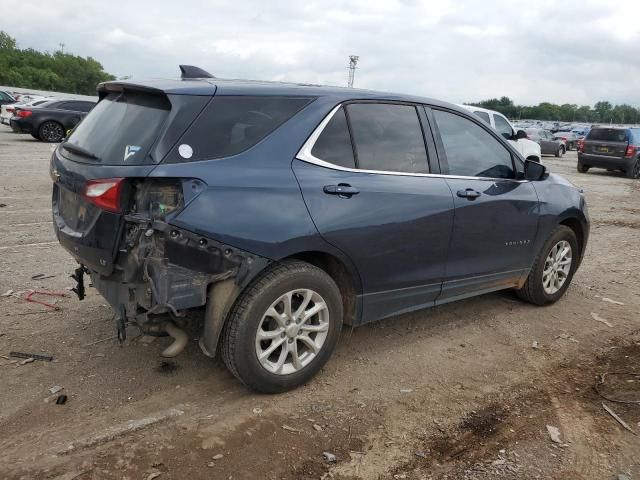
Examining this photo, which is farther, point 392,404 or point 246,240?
point 392,404

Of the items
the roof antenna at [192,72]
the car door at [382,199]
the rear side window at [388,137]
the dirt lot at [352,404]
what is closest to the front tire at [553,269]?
the dirt lot at [352,404]

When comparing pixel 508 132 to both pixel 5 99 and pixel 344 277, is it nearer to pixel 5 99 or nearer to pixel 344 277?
pixel 344 277

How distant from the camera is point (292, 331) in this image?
334cm

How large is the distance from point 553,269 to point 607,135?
55.2ft

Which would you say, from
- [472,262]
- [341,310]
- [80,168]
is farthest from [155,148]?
[472,262]

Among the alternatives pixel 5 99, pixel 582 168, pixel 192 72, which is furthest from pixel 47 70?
pixel 192 72

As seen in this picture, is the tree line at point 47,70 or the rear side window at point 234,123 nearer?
the rear side window at point 234,123

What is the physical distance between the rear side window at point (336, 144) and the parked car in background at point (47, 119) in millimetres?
17506

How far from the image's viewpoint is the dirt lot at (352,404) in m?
2.79

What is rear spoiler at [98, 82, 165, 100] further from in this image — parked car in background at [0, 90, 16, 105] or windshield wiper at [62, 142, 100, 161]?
parked car in background at [0, 90, 16, 105]

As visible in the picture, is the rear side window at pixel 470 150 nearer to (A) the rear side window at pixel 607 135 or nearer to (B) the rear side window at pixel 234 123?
(B) the rear side window at pixel 234 123

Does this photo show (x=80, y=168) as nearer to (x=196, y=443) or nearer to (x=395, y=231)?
(x=196, y=443)

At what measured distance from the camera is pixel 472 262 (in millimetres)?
4293

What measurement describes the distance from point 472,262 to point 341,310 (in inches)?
51.3
